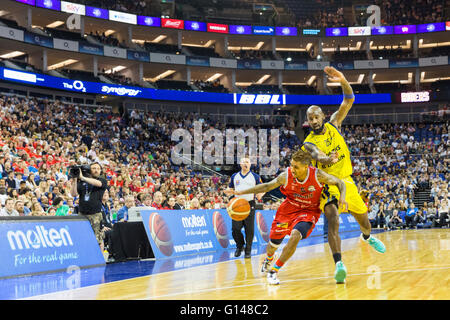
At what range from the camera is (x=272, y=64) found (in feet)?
151

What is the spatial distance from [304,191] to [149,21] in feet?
126

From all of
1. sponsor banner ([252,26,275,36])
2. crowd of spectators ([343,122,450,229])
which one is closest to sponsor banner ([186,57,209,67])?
sponsor banner ([252,26,275,36])

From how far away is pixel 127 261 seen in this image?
475 inches

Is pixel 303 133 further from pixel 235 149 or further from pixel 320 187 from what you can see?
pixel 320 187

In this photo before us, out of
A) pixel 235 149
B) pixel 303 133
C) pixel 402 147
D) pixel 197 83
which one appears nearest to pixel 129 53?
pixel 197 83

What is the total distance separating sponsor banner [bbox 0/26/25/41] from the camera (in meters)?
33.6

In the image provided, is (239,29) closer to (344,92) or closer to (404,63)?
(404,63)

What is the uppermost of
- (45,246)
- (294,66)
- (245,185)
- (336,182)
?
(294,66)

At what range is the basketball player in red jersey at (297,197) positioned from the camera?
7098 mm

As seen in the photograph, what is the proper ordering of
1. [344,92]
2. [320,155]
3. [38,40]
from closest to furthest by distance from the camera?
[320,155], [344,92], [38,40]

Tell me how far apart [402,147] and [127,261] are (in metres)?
33.5

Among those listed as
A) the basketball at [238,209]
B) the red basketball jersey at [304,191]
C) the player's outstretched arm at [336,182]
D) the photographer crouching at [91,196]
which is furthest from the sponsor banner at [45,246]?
the player's outstretched arm at [336,182]

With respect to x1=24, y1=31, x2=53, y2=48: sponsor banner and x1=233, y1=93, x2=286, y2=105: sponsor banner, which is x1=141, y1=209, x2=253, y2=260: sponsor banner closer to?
x1=24, y1=31, x2=53, y2=48: sponsor banner

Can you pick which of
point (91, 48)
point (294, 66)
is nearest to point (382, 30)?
point (294, 66)
